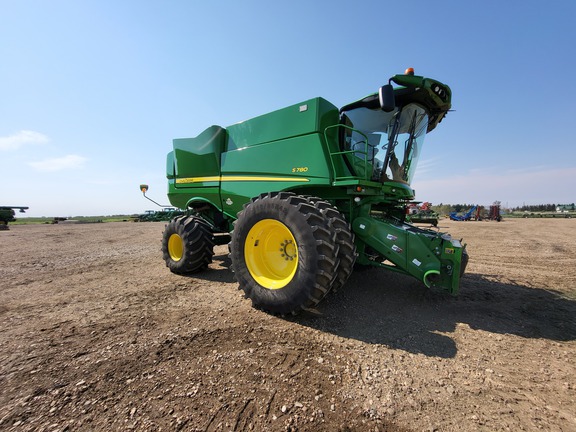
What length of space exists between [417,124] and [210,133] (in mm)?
3919

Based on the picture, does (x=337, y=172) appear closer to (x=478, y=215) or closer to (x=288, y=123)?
(x=288, y=123)

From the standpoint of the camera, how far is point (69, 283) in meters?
4.61

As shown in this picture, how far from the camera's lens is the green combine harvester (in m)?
3.09

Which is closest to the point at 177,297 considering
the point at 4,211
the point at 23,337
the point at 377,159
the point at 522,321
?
the point at 23,337

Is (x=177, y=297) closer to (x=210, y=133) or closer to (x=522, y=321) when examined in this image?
(x=210, y=133)

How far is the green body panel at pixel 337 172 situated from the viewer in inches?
130

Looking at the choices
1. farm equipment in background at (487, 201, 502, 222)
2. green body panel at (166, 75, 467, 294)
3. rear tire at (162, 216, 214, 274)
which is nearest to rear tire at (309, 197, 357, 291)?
green body panel at (166, 75, 467, 294)

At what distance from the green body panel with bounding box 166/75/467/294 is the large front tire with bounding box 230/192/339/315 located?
32.0 inches

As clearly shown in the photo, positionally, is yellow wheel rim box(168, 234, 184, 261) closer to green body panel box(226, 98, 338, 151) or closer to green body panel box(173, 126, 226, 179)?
green body panel box(173, 126, 226, 179)

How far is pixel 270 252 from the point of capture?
3.70 meters

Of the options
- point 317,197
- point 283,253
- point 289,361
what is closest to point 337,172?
point 317,197

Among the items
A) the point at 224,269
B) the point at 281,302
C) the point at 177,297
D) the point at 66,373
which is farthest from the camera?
the point at 224,269

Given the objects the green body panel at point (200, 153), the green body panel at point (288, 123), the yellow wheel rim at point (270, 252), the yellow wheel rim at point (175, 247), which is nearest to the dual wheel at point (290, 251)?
the yellow wheel rim at point (270, 252)

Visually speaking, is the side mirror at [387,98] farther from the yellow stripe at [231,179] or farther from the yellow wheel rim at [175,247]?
the yellow wheel rim at [175,247]
